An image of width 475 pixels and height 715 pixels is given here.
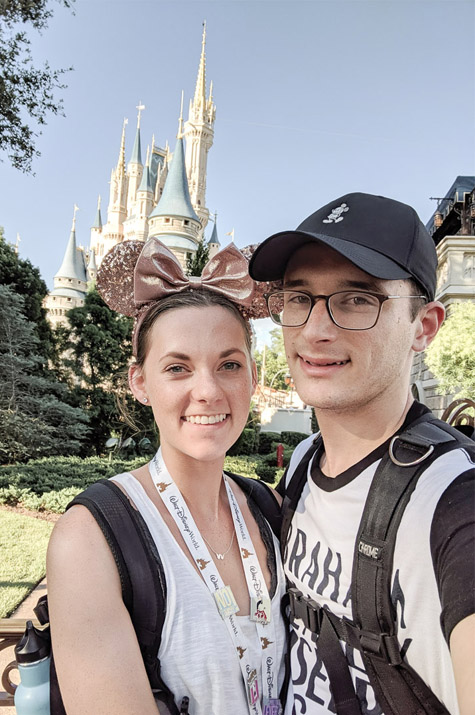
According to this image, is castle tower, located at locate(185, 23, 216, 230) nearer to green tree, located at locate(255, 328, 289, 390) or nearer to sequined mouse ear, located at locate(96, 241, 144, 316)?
green tree, located at locate(255, 328, 289, 390)

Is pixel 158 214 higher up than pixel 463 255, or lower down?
higher up

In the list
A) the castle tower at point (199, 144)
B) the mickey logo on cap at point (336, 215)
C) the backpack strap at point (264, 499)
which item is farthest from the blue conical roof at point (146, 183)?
the mickey logo on cap at point (336, 215)

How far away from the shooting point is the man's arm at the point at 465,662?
998mm

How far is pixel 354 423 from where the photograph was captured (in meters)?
1.53

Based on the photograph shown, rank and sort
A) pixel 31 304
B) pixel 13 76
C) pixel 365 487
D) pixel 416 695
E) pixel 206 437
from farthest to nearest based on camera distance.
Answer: pixel 31 304, pixel 13 76, pixel 206 437, pixel 365 487, pixel 416 695

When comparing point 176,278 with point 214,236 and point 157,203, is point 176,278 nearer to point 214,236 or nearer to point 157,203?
point 214,236

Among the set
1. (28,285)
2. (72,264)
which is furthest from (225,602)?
(72,264)

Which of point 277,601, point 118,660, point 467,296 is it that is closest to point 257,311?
point 277,601

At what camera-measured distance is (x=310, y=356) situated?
5.03 ft

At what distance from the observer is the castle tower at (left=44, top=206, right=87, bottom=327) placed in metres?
48.8

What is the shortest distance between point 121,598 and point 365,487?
2.43 feet

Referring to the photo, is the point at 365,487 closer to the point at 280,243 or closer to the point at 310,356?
the point at 310,356

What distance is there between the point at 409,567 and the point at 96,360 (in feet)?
60.1

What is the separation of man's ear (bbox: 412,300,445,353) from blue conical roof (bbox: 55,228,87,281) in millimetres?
52721
